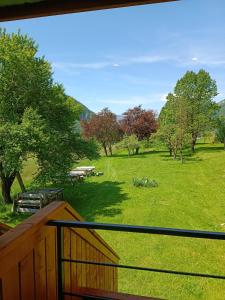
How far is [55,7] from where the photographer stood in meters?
1.51

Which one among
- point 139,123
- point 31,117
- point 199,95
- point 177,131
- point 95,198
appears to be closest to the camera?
point 31,117

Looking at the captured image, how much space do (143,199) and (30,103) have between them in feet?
22.6

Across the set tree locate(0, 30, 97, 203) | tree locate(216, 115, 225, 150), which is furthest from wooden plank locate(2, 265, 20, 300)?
tree locate(216, 115, 225, 150)

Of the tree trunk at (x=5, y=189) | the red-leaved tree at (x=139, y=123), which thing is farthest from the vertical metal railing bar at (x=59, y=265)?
the red-leaved tree at (x=139, y=123)

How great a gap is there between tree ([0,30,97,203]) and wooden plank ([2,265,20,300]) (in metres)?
11.3

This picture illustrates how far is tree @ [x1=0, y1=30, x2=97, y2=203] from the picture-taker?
12.9m

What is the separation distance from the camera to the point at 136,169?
2217 centimetres

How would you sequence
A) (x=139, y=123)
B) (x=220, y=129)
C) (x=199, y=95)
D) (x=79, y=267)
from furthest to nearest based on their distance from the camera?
(x=139, y=123) → (x=199, y=95) → (x=220, y=129) → (x=79, y=267)

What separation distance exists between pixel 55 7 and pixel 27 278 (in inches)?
57.9

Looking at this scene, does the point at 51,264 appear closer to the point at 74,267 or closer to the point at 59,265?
the point at 59,265

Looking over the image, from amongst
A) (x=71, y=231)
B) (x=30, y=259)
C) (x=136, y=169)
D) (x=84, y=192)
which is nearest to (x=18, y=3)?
(x=30, y=259)

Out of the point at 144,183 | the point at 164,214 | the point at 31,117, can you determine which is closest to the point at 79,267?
the point at 164,214

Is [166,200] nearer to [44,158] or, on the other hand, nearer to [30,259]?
[44,158]

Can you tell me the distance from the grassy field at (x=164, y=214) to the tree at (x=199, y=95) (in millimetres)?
8044
